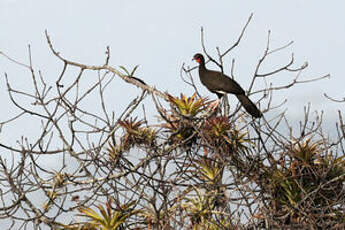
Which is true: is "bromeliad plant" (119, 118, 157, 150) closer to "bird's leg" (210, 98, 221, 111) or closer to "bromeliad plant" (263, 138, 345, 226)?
"bird's leg" (210, 98, 221, 111)

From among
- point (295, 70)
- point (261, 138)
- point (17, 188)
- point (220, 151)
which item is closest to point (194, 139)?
point (220, 151)

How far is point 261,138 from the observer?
5.66m

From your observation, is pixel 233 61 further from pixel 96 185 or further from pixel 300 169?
pixel 96 185

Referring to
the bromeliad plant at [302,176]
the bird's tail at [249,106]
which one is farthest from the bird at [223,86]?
the bromeliad plant at [302,176]

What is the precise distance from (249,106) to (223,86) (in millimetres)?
515

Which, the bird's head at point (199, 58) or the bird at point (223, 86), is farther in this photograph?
the bird's head at point (199, 58)

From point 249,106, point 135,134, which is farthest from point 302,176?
point 135,134

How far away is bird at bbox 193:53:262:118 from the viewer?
19.8 feet

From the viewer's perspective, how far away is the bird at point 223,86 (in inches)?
238

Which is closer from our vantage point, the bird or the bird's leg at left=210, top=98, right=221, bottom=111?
the bird's leg at left=210, top=98, right=221, bottom=111

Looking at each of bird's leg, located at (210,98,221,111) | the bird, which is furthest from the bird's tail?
bird's leg, located at (210,98,221,111)

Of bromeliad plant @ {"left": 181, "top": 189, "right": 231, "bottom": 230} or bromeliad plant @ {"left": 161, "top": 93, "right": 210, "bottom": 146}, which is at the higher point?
bromeliad plant @ {"left": 161, "top": 93, "right": 210, "bottom": 146}

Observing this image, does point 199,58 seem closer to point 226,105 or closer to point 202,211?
point 226,105

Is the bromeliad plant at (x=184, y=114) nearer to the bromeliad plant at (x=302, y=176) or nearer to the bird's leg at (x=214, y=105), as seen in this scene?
the bird's leg at (x=214, y=105)
